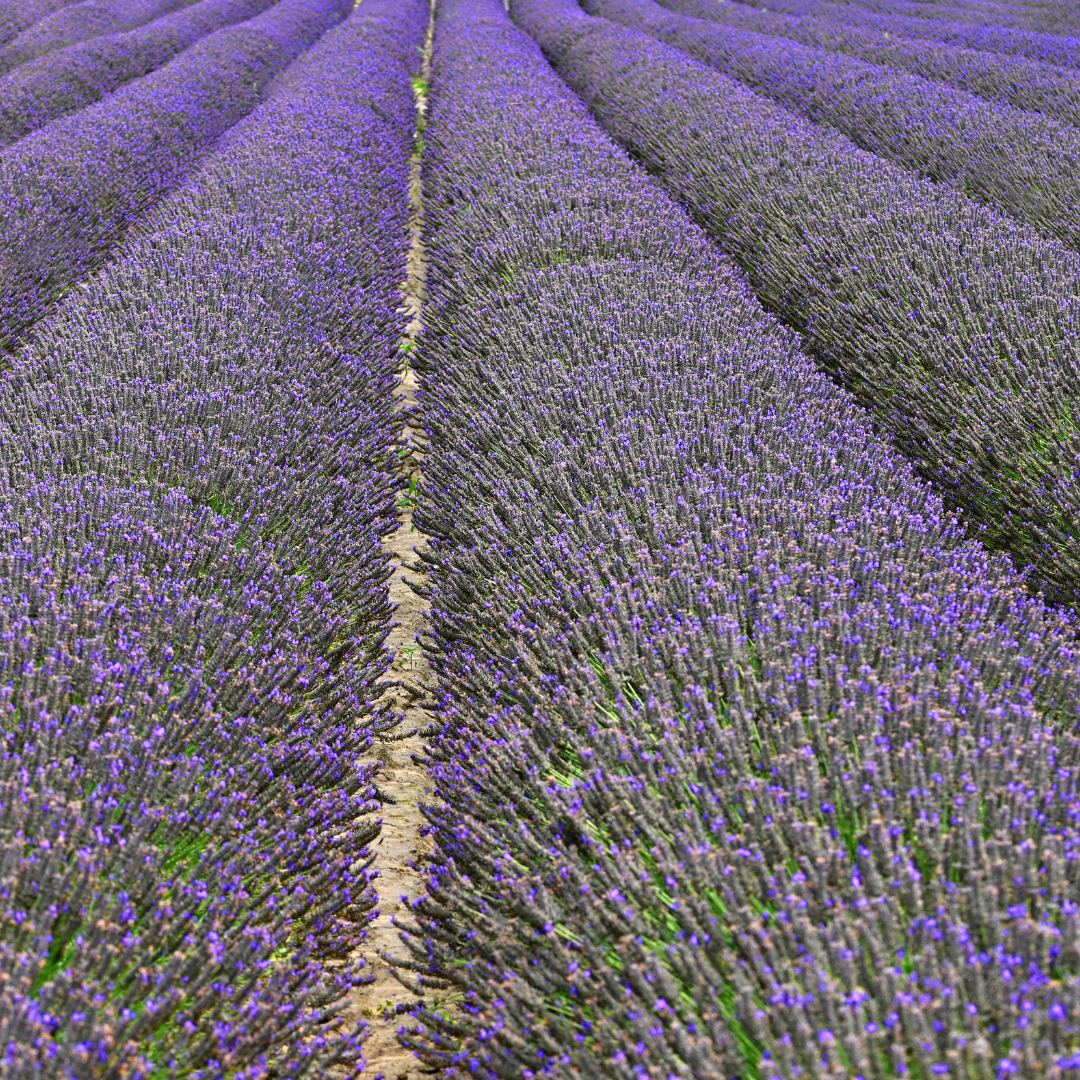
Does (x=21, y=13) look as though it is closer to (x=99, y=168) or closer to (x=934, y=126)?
(x=99, y=168)

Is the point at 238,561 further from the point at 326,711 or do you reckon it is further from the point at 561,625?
the point at 561,625

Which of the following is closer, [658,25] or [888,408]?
[888,408]

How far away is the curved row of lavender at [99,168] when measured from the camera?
5082 mm

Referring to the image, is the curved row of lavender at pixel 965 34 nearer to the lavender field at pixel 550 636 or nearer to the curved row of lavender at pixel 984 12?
the curved row of lavender at pixel 984 12

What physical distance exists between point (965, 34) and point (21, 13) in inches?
469

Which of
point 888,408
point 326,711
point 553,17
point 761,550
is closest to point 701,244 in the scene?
point 888,408

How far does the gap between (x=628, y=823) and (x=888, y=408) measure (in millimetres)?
2591

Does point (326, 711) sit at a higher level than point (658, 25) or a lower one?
lower

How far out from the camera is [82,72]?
9133mm

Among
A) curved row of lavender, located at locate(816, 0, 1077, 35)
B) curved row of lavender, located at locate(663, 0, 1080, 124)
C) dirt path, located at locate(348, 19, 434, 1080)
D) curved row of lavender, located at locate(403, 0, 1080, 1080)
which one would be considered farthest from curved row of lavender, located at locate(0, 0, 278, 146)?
curved row of lavender, located at locate(816, 0, 1077, 35)

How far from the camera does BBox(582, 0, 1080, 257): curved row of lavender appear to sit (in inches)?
203

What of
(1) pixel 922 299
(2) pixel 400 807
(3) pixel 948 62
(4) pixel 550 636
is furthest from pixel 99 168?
(3) pixel 948 62

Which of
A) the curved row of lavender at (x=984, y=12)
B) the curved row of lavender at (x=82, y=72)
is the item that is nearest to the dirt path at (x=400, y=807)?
the curved row of lavender at (x=82, y=72)

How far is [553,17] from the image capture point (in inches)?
504
